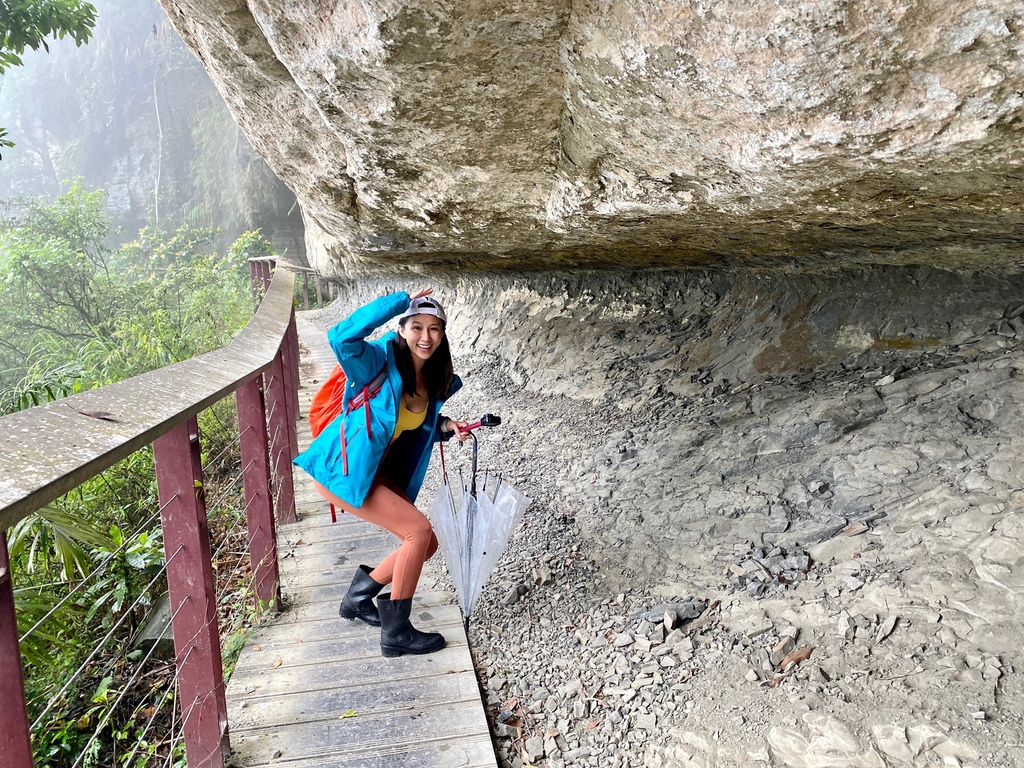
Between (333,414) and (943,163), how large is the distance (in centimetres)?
213

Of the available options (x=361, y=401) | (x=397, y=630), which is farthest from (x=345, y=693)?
(x=361, y=401)

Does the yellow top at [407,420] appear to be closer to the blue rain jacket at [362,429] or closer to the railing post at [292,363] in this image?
the blue rain jacket at [362,429]

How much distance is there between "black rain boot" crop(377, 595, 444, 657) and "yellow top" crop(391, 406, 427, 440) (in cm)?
68

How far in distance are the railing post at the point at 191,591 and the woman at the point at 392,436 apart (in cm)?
69

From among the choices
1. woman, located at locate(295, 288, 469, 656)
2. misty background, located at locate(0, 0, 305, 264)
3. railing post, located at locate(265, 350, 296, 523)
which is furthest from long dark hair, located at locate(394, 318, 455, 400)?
misty background, located at locate(0, 0, 305, 264)

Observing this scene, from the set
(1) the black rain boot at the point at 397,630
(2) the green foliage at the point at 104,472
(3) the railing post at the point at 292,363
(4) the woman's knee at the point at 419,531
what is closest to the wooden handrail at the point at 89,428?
(2) the green foliage at the point at 104,472

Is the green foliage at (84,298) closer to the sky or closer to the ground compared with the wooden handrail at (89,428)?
closer to the ground

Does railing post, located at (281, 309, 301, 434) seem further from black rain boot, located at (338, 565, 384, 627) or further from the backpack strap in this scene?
the backpack strap

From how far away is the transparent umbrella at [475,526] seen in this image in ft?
9.45

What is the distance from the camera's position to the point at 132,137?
4534cm

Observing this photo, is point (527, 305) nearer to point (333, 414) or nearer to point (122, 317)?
point (333, 414)

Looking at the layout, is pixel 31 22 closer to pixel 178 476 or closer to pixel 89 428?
pixel 178 476

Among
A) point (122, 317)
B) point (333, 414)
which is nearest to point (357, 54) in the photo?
point (333, 414)

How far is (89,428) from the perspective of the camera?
50.9 inches
